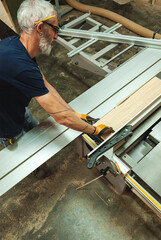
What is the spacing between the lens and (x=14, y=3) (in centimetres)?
435

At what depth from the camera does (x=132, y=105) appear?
5.89ft

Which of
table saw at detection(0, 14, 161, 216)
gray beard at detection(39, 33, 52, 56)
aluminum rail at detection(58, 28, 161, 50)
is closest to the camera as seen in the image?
gray beard at detection(39, 33, 52, 56)

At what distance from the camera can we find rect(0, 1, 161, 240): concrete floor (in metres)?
2.14

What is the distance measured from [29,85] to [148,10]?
4.39 m

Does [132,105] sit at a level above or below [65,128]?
above

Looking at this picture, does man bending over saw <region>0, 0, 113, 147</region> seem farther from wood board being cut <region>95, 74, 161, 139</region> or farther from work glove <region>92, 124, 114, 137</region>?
wood board being cut <region>95, 74, 161, 139</region>

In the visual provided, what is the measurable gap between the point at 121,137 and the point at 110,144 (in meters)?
0.11

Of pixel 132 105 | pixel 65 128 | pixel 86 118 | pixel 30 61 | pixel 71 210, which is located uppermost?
pixel 30 61

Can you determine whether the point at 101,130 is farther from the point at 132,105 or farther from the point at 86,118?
the point at 132,105

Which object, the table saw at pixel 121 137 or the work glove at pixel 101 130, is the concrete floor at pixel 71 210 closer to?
the table saw at pixel 121 137

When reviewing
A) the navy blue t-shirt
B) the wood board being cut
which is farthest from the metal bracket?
the navy blue t-shirt

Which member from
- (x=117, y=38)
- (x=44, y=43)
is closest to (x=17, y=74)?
(x=44, y=43)

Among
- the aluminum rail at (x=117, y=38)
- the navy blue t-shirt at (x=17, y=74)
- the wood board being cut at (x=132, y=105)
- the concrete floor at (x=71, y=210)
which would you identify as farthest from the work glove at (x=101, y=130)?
the aluminum rail at (x=117, y=38)

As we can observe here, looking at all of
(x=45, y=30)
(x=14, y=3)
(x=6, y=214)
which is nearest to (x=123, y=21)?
(x=14, y=3)
